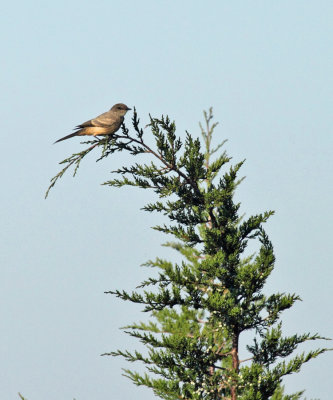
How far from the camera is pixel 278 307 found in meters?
12.3

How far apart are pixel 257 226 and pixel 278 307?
1.57 meters

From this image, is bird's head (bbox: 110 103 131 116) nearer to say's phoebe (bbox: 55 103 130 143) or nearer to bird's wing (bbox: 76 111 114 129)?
say's phoebe (bbox: 55 103 130 143)

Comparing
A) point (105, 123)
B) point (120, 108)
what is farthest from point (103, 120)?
point (120, 108)

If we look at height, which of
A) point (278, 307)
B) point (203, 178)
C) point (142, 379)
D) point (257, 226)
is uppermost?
point (203, 178)

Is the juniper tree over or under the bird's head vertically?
under

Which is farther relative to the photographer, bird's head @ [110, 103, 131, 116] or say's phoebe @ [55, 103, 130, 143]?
bird's head @ [110, 103, 131, 116]

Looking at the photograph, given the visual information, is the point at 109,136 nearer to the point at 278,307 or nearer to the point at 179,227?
the point at 179,227

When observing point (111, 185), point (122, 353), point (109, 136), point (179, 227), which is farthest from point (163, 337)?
point (109, 136)

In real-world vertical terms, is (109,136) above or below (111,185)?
above

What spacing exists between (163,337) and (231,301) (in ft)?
4.86

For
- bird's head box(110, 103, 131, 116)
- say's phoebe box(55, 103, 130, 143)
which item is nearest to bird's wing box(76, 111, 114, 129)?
say's phoebe box(55, 103, 130, 143)

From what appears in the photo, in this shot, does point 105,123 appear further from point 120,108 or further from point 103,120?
point 120,108

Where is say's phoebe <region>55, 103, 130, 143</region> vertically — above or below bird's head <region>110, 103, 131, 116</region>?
below

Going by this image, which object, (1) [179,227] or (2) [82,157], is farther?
(1) [179,227]
